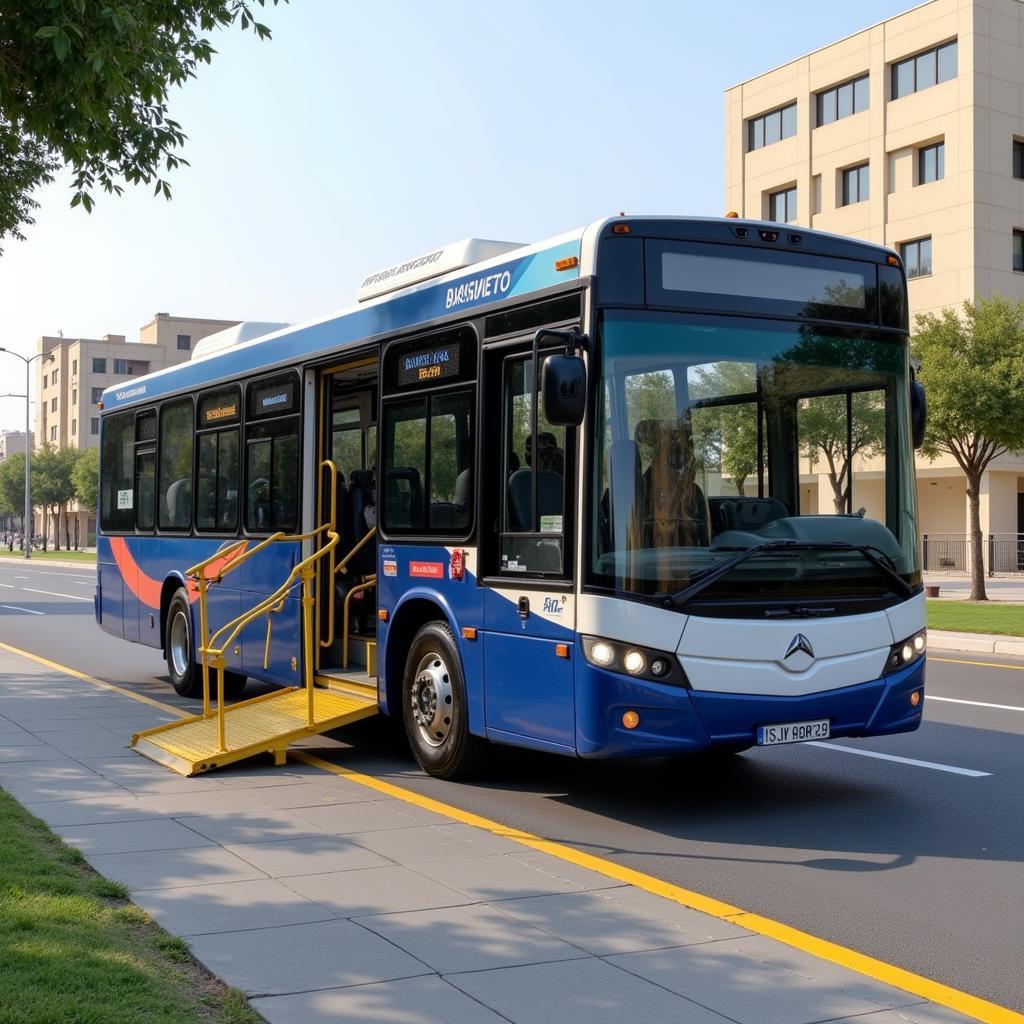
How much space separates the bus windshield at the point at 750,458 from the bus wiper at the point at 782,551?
0.05 ft

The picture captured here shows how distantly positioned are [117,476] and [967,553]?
33866 millimetres

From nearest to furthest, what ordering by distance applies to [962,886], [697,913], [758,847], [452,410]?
[697,913], [962,886], [758,847], [452,410]

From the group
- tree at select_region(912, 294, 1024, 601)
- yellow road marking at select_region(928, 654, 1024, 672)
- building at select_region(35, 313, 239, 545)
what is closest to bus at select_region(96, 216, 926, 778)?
yellow road marking at select_region(928, 654, 1024, 672)

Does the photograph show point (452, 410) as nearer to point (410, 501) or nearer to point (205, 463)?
point (410, 501)

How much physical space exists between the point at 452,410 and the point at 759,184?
146 feet

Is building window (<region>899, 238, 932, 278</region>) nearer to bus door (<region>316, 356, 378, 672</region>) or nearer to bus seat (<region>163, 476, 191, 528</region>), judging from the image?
bus seat (<region>163, 476, 191, 528</region>)

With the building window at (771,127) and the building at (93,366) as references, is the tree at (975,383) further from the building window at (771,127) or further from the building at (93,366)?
the building at (93,366)

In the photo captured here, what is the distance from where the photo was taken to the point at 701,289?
763 cm

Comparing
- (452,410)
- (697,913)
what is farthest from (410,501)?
(697,913)

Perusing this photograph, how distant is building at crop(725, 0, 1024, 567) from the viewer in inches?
1682

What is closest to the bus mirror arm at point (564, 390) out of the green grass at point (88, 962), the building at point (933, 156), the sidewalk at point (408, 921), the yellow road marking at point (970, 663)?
the sidewalk at point (408, 921)

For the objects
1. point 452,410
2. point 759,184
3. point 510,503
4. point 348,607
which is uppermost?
point 759,184

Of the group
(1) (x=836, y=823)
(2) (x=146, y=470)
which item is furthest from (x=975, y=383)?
(1) (x=836, y=823)

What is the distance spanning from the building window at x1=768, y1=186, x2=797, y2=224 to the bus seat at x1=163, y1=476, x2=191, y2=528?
3972 cm
